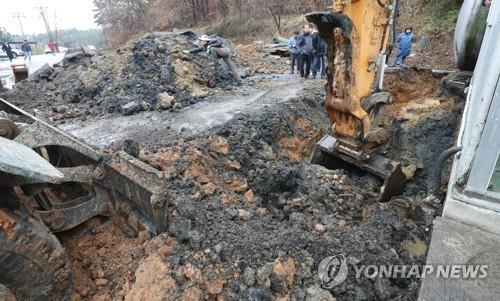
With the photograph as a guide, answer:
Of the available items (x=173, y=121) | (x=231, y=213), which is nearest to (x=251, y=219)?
(x=231, y=213)

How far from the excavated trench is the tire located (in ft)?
1.46

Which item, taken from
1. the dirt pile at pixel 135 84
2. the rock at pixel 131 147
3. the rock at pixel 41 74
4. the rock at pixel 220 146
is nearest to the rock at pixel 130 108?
the dirt pile at pixel 135 84

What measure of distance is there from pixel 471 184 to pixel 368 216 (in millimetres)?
1140

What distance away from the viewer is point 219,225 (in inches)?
113

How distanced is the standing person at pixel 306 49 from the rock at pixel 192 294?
24.0 feet

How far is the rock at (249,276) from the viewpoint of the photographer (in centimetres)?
232

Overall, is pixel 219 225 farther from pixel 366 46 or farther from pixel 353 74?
pixel 366 46

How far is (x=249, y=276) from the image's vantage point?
7.71 feet

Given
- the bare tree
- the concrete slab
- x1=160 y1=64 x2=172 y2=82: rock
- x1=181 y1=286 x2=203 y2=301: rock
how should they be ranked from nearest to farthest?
the concrete slab, x1=181 y1=286 x2=203 y2=301: rock, x1=160 y1=64 x2=172 y2=82: rock, the bare tree

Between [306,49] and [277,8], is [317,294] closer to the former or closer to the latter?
[306,49]

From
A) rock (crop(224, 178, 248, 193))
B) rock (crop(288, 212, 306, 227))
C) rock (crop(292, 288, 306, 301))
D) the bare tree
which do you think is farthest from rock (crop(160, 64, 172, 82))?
the bare tree

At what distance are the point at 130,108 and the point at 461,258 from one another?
564cm

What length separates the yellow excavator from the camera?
3008mm

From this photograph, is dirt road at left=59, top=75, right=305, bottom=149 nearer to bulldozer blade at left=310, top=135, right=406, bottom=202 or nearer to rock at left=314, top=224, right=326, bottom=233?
bulldozer blade at left=310, top=135, right=406, bottom=202
